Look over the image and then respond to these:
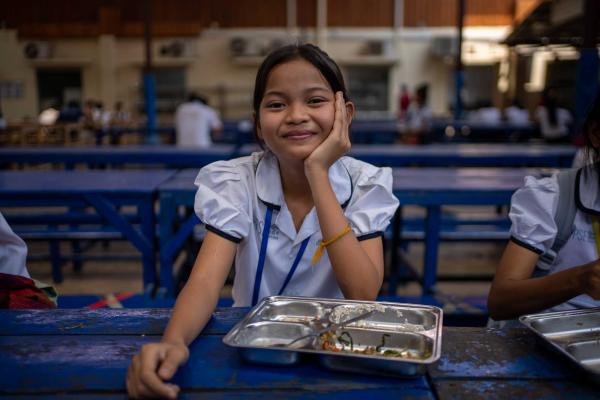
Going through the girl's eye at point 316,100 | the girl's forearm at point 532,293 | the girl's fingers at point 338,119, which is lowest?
the girl's forearm at point 532,293

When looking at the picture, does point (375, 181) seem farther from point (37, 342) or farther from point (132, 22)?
point (132, 22)

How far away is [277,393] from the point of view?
74cm

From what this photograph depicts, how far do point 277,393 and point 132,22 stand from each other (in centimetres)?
1451

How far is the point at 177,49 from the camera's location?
44.7ft

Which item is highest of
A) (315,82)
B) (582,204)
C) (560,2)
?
(560,2)

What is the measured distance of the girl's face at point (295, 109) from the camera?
1229mm

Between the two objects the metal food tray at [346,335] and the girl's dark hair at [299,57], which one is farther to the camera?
the girl's dark hair at [299,57]

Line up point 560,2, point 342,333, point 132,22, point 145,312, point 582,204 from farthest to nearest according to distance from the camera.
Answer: point 132,22, point 560,2, point 582,204, point 145,312, point 342,333

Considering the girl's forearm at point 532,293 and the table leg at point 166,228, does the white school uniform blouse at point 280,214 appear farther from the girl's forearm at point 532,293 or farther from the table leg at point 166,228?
the table leg at point 166,228

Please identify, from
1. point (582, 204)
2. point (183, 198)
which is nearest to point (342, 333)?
point (582, 204)

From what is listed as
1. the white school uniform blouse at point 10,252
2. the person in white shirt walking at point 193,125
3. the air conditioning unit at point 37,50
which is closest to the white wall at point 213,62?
the air conditioning unit at point 37,50

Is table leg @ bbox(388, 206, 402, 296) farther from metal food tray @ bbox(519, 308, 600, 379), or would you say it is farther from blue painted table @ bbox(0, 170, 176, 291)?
metal food tray @ bbox(519, 308, 600, 379)

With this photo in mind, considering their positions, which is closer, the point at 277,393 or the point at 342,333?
the point at 277,393

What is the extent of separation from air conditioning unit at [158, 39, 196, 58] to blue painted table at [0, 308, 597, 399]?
13.5m
